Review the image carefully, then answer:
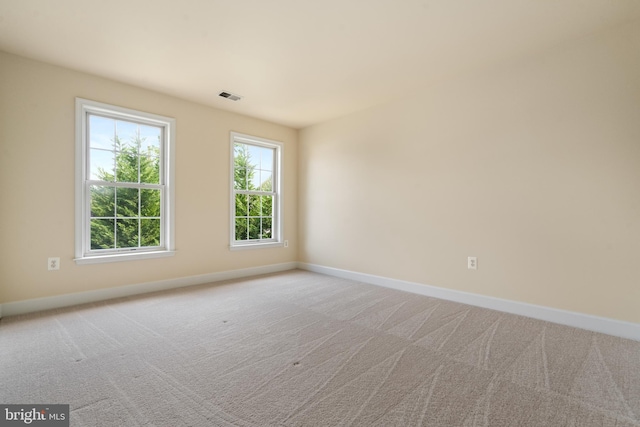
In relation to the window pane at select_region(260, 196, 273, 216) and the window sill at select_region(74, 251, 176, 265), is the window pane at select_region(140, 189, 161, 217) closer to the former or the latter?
the window sill at select_region(74, 251, 176, 265)

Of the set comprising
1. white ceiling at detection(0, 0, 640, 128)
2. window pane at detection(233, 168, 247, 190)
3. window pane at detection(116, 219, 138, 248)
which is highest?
white ceiling at detection(0, 0, 640, 128)

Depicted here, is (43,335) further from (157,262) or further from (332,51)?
(332,51)

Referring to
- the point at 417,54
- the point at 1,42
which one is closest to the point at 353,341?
the point at 417,54

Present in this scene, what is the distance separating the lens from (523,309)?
9.61 ft

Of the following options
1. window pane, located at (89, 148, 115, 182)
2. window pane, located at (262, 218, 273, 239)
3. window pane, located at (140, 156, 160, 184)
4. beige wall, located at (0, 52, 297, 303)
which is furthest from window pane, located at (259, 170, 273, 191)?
window pane, located at (89, 148, 115, 182)

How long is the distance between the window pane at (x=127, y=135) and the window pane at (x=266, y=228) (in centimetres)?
212

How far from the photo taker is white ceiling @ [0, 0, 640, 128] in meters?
2.21

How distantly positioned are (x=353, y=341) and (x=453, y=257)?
1772 mm

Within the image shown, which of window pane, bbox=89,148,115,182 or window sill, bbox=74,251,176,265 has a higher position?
window pane, bbox=89,148,115,182

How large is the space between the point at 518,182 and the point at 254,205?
11.9ft

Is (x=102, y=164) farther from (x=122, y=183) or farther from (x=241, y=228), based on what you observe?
(x=241, y=228)

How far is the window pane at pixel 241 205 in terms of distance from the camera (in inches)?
184

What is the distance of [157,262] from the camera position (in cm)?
377

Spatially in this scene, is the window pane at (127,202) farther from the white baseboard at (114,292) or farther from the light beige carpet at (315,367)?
the light beige carpet at (315,367)
